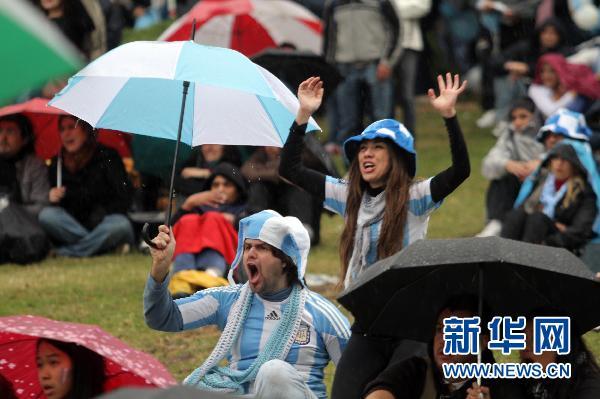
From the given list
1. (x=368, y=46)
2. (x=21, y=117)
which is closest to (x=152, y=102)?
(x=21, y=117)

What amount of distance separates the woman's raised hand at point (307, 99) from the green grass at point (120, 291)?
1.80 metres

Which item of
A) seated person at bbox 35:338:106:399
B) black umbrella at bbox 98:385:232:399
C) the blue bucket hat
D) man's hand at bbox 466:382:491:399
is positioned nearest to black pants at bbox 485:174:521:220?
the blue bucket hat

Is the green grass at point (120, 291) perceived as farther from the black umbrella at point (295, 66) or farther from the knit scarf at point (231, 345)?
the knit scarf at point (231, 345)

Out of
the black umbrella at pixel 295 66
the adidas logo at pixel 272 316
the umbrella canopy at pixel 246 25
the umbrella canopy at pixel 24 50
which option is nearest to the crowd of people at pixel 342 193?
the adidas logo at pixel 272 316

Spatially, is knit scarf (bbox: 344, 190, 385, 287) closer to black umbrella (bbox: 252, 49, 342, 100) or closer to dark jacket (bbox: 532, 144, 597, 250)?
dark jacket (bbox: 532, 144, 597, 250)

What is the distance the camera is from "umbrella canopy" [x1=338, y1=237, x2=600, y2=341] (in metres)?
6.59

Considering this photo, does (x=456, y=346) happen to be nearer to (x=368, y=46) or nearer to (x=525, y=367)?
(x=525, y=367)

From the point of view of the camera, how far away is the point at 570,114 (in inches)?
488

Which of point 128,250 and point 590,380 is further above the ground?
point 128,250

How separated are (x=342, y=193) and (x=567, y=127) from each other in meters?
4.15

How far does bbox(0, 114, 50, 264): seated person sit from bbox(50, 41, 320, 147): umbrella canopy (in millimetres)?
4506

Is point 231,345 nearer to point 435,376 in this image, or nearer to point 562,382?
point 435,376

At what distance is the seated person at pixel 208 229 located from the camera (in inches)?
439

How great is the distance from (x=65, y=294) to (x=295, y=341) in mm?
4263
